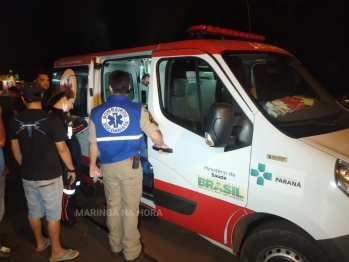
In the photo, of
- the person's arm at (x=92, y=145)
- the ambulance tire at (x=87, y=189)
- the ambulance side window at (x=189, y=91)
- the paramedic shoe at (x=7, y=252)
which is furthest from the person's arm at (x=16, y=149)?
the ambulance tire at (x=87, y=189)

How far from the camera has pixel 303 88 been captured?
10.2 ft

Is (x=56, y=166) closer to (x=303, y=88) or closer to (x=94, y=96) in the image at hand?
(x=94, y=96)

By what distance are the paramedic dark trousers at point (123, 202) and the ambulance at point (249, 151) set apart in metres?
0.27

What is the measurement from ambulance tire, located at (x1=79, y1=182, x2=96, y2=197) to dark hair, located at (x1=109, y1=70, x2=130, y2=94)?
2.45 meters

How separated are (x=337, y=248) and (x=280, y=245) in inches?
16.3

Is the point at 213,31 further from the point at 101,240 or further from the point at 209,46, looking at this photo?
the point at 101,240

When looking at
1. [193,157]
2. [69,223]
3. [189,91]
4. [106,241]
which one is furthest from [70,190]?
[189,91]

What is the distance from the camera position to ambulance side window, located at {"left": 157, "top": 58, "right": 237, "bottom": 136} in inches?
110

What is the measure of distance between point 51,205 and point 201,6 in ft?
39.0

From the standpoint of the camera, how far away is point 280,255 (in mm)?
2430

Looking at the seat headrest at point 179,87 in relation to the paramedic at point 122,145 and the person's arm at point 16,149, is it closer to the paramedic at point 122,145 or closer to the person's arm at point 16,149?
the paramedic at point 122,145

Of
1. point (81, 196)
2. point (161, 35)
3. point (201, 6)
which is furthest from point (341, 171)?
point (161, 35)

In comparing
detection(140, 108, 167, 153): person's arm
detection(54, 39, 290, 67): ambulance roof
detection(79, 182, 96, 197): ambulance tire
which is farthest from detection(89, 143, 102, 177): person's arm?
detection(79, 182, 96, 197): ambulance tire

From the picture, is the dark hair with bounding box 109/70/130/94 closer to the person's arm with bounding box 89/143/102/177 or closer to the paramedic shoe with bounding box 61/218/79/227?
the person's arm with bounding box 89/143/102/177
